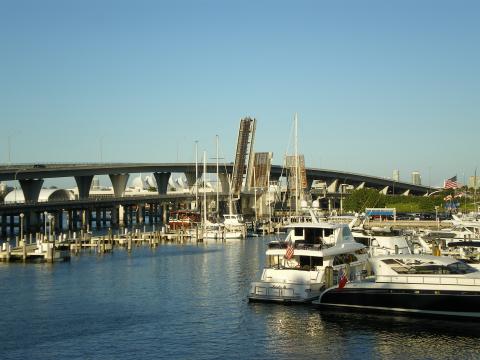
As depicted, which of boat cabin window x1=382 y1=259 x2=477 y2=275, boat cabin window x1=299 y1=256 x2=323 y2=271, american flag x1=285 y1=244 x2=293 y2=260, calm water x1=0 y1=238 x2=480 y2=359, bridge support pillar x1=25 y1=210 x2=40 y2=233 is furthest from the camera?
bridge support pillar x1=25 y1=210 x2=40 y2=233

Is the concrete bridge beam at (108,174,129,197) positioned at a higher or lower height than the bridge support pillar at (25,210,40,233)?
higher

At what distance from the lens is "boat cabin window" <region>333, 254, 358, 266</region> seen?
3939 cm

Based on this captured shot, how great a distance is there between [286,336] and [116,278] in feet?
73.8

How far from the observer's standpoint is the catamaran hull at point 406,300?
32.7 m

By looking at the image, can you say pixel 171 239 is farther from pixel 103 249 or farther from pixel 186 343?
pixel 186 343

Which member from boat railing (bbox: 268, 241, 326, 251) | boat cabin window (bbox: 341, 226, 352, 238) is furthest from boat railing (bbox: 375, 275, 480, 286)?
boat cabin window (bbox: 341, 226, 352, 238)

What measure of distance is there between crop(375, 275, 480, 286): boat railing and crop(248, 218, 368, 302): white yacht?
3.39m

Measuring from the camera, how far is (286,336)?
102 feet

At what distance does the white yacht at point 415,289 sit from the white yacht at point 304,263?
178 centimetres

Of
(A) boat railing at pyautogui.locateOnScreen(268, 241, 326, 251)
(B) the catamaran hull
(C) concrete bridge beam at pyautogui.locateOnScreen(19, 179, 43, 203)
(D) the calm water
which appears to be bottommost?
(D) the calm water

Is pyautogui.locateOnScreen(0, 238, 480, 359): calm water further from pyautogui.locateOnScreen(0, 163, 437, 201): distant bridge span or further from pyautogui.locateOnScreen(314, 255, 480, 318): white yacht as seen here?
pyautogui.locateOnScreen(0, 163, 437, 201): distant bridge span

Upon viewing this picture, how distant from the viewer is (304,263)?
38594mm

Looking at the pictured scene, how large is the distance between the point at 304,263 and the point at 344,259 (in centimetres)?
300

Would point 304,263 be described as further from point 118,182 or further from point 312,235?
point 118,182
